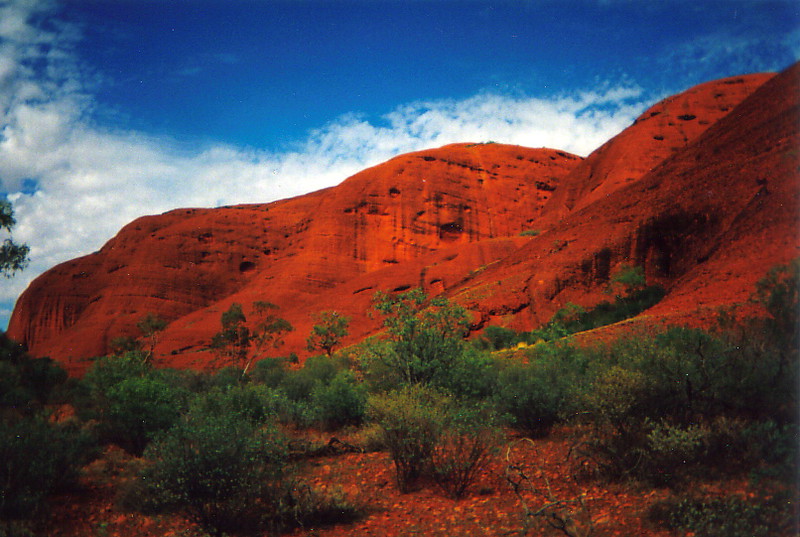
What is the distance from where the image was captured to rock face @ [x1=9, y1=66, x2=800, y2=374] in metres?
20.8

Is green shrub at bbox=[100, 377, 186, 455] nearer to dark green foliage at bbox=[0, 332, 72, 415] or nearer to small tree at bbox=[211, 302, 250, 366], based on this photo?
dark green foliage at bbox=[0, 332, 72, 415]

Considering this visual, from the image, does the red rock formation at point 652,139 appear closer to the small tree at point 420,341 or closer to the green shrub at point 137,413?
the small tree at point 420,341

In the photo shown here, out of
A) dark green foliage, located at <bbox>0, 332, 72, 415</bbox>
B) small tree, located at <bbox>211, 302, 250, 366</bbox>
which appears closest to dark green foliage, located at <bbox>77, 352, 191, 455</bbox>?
dark green foliage, located at <bbox>0, 332, 72, 415</bbox>

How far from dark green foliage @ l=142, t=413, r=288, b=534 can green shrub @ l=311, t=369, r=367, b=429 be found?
5429 mm

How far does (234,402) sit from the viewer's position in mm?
10508

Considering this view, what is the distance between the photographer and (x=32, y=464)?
641 cm

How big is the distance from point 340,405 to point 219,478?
6.03 meters

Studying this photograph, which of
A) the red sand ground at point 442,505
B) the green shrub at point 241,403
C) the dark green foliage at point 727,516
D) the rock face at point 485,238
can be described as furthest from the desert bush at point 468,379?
the rock face at point 485,238

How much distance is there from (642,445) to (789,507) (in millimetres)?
1829

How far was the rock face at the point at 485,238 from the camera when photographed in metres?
20.8

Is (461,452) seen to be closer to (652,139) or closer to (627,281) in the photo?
(627,281)

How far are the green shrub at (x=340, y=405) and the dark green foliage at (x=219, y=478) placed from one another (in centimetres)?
543

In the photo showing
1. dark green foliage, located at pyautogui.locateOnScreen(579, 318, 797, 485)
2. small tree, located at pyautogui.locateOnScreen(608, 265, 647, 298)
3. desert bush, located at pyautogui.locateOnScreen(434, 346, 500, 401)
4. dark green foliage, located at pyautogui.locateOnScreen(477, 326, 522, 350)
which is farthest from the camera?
small tree, located at pyautogui.locateOnScreen(608, 265, 647, 298)

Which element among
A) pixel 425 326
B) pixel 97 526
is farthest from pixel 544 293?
pixel 97 526
